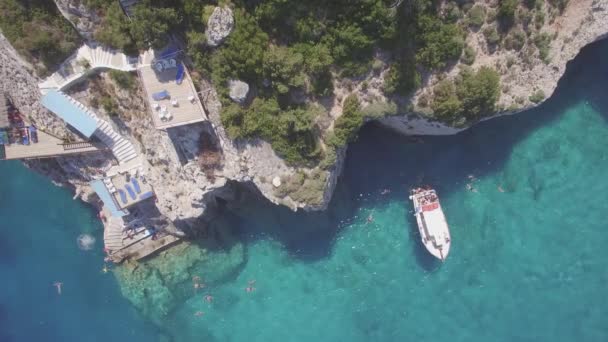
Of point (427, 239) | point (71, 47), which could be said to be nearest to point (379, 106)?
point (427, 239)

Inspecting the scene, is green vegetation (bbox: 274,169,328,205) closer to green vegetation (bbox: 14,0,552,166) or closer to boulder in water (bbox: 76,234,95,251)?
green vegetation (bbox: 14,0,552,166)

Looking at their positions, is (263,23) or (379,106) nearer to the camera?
(263,23)

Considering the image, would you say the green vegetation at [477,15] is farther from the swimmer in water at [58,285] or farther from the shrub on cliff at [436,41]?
the swimmer in water at [58,285]

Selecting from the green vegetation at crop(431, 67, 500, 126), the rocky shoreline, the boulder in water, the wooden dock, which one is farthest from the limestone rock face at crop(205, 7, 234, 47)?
the boulder in water

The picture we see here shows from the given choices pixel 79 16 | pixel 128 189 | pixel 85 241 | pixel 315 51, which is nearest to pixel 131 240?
pixel 85 241

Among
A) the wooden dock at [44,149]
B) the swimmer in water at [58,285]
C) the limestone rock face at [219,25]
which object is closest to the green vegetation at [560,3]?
the limestone rock face at [219,25]

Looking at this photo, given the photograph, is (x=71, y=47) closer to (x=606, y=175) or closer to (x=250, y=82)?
(x=250, y=82)
